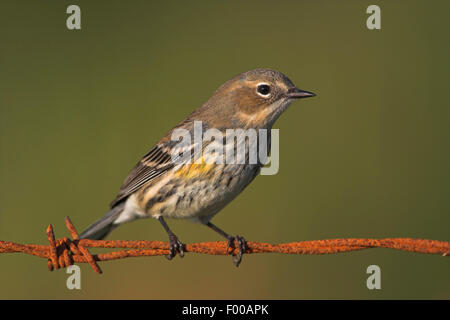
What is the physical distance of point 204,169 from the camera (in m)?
4.41

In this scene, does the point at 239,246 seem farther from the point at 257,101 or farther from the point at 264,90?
the point at 264,90

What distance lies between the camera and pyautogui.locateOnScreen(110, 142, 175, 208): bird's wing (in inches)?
186

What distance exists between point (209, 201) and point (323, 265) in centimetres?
242

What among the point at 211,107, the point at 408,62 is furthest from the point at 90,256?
the point at 408,62

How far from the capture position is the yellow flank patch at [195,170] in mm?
4406

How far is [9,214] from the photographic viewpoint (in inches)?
267

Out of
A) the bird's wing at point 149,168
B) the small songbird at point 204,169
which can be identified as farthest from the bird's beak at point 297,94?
the bird's wing at point 149,168

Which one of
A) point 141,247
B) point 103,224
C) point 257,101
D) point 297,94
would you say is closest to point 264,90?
point 257,101

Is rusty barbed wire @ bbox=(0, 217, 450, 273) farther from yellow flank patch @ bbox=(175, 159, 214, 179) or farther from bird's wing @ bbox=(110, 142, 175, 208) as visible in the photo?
bird's wing @ bbox=(110, 142, 175, 208)

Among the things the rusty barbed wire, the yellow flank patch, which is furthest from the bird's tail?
the rusty barbed wire

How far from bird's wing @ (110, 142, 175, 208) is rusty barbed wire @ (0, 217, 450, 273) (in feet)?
4.07

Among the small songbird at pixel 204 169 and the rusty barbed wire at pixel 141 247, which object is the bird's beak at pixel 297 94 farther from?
the rusty barbed wire at pixel 141 247

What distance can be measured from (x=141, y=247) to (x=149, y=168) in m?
1.53

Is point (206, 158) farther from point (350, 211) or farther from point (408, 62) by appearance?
point (408, 62)
